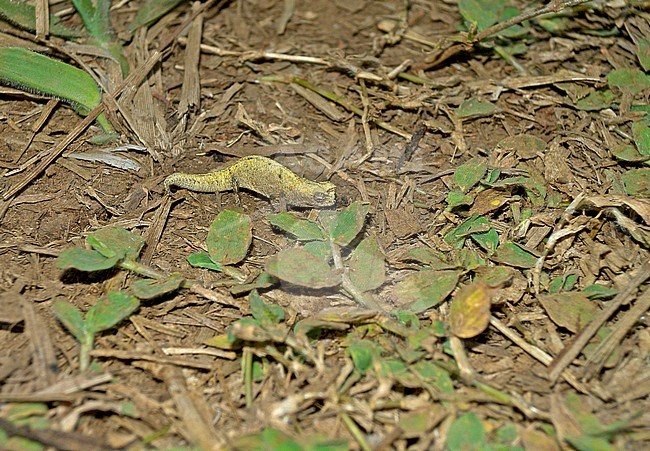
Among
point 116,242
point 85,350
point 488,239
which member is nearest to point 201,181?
point 116,242

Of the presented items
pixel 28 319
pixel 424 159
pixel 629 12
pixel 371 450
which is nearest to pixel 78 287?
pixel 28 319

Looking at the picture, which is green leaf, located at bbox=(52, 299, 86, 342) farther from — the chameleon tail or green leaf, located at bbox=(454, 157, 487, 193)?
green leaf, located at bbox=(454, 157, 487, 193)

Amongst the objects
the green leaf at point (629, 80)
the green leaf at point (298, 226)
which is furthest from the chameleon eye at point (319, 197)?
the green leaf at point (629, 80)

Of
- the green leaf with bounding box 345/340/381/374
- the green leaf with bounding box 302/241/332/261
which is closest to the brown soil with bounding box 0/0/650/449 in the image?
the green leaf with bounding box 345/340/381/374

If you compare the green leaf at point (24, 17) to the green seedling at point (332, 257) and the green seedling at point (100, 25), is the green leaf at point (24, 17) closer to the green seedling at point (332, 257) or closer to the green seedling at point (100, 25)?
the green seedling at point (100, 25)

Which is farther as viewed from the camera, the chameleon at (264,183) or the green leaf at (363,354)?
the chameleon at (264,183)

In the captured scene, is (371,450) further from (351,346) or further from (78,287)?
(78,287)
